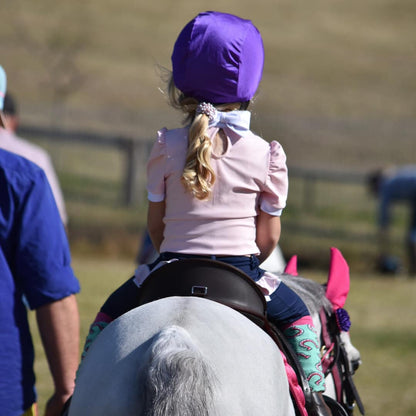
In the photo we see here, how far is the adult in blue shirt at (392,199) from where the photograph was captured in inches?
522

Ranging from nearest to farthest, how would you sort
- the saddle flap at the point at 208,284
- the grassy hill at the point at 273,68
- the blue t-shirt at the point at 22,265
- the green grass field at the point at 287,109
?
the saddle flap at the point at 208,284
the blue t-shirt at the point at 22,265
the green grass field at the point at 287,109
the grassy hill at the point at 273,68

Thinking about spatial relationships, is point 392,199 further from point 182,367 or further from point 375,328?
point 182,367

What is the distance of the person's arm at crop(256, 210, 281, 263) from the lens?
279cm

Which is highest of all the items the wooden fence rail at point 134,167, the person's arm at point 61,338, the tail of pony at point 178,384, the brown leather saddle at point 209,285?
the brown leather saddle at point 209,285

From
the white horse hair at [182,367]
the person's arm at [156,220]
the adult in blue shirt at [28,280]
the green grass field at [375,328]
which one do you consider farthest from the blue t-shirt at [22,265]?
the green grass field at [375,328]

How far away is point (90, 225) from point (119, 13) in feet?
99.0

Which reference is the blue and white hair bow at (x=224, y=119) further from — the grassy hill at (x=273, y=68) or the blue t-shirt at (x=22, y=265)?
the grassy hill at (x=273, y=68)

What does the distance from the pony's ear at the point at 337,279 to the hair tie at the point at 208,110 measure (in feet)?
3.36

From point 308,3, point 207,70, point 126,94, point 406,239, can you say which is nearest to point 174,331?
point 207,70

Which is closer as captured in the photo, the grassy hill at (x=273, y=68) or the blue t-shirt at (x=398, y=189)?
the blue t-shirt at (x=398, y=189)

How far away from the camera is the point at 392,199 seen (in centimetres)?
1355

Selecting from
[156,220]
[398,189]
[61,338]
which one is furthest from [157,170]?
[398,189]

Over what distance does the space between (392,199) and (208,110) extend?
11259 millimetres

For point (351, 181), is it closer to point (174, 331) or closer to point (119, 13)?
point (174, 331)
